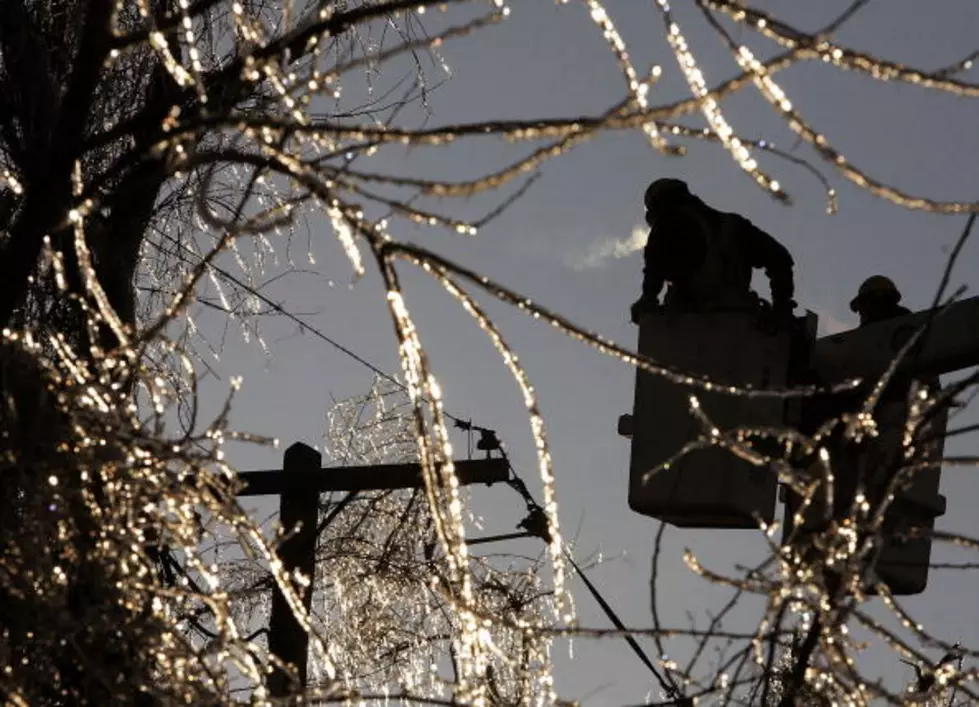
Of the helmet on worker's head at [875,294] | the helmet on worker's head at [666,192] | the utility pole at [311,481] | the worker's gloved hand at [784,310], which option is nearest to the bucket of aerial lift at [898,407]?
the worker's gloved hand at [784,310]

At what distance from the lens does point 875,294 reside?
4477mm

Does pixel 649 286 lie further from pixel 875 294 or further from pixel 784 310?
pixel 875 294

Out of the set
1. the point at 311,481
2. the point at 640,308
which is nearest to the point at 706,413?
the point at 640,308

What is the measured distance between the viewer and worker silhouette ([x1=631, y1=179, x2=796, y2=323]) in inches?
154

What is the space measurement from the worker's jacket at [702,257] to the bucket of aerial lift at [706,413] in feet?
0.25

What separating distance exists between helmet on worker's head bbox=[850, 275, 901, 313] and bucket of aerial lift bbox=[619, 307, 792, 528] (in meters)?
0.56

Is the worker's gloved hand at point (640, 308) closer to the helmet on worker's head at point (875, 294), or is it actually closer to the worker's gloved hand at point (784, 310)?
the worker's gloved hand at point (784, 310)

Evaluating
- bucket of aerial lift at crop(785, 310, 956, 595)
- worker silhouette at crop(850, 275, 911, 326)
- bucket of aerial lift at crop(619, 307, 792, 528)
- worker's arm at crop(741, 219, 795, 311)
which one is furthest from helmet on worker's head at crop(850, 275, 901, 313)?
bucket of aerial lift at crop(619, 307, 792, 528)

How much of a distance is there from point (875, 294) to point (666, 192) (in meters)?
0.72

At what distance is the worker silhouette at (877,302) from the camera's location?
14.5 ft

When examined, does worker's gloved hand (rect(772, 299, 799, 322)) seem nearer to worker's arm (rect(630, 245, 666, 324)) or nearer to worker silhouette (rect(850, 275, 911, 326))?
worker's arm (rect(630, 245, 666, 324))

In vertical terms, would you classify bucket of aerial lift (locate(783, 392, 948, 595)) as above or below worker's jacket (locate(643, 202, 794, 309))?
below

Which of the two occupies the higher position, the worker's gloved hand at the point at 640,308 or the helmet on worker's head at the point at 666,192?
the helmet on worker's head at the point at 666,192

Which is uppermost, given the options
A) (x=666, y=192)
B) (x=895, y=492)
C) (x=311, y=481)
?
(x=311, y=481)
